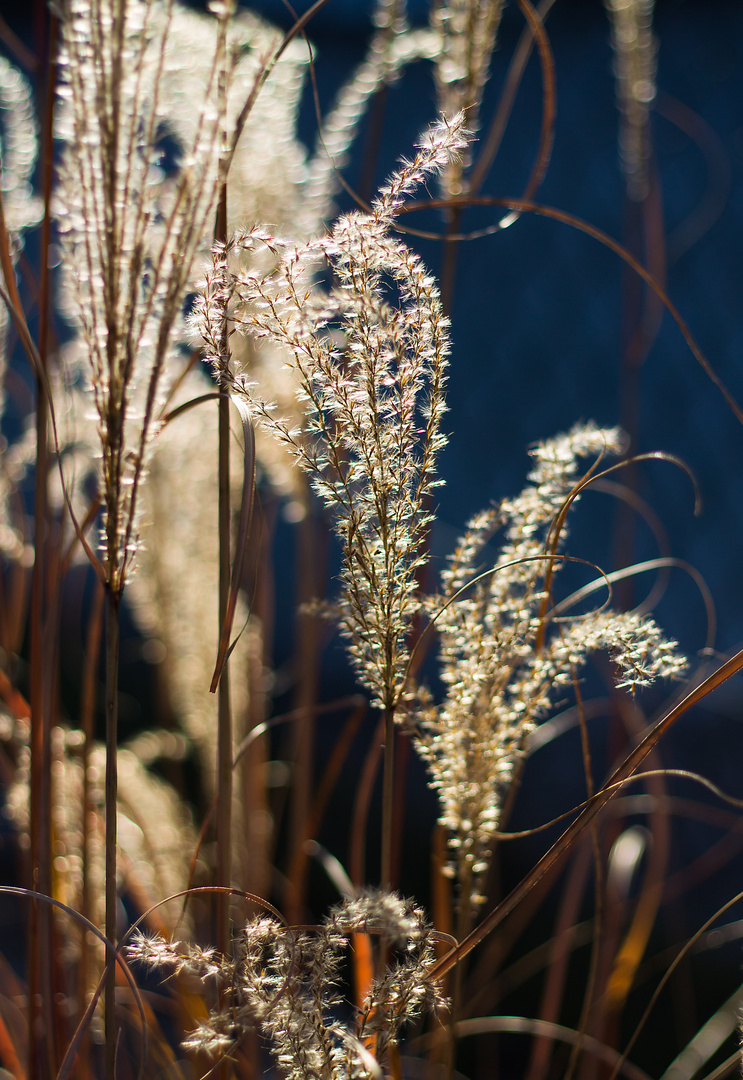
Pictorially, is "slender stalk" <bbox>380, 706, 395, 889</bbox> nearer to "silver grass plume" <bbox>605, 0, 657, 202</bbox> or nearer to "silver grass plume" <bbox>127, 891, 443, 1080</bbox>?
"silver grass plume" <bbox>127, 891, 443, 1080</bbox>

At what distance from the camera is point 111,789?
0.88ft

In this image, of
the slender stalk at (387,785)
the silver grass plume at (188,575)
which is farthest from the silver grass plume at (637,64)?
the slender stalk at (387,785)

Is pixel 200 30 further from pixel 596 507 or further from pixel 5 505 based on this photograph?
pixel 596 507

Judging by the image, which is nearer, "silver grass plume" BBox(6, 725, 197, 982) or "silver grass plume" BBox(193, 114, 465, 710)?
"silver grass plume" BBox(193, 114, 465, 710)

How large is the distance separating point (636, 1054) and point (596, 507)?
1373 mm

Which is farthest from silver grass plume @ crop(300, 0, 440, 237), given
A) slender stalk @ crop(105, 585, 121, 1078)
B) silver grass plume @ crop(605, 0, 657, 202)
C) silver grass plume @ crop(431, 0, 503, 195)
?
slender stalk @ crop(105, 585, 121, 1078)

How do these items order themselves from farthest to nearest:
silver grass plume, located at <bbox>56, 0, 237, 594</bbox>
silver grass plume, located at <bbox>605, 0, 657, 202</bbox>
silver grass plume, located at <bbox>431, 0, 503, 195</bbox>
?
silver grass plume, located at <bbox>605, 0, 657, 202</bbox>, silver grass plume, located at <bbox>431, 0, 503, 195</bbox>, silver grass plume, located at <bbox>56, 0, 237, 594</bbox>

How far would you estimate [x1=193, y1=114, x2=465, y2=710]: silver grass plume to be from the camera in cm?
25

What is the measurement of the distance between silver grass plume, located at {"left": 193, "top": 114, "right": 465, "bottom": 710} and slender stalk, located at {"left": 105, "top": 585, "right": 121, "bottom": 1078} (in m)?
0.08

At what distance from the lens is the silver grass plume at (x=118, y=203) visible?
23 centimetres

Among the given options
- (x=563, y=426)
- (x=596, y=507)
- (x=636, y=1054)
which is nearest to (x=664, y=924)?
(x=636, y=1054)

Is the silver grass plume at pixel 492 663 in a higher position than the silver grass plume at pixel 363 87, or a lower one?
lower

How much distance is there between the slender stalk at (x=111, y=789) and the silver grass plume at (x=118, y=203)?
0.06ft

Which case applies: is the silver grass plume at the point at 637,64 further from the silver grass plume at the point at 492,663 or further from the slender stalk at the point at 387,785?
the slender stalk at the point at 387,785
